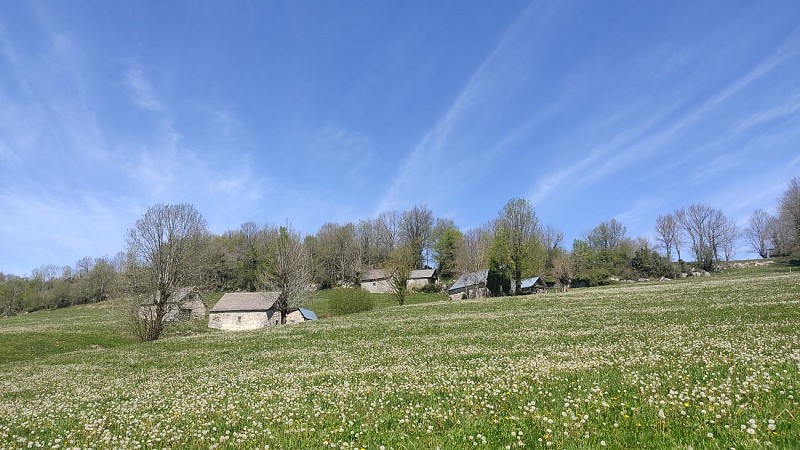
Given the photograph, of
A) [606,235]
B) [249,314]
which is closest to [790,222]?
[606,235]

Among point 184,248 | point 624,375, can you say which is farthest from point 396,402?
point 184,248

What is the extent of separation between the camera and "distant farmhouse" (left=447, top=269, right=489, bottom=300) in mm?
89875

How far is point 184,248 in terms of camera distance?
47.6 metres

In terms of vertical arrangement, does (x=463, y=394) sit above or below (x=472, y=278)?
below

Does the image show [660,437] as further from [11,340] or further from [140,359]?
[11,340]

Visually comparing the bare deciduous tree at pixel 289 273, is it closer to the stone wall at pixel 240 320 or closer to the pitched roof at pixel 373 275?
the stone wall at pixel 240 320

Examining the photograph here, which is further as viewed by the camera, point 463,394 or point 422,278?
point 422,278

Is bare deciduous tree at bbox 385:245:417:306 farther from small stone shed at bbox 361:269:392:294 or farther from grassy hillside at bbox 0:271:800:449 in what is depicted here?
grassy hillside at bbox 0:271:800:449

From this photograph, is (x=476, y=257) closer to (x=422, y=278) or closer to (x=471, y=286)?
(x=471, y=286)

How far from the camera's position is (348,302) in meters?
63.3

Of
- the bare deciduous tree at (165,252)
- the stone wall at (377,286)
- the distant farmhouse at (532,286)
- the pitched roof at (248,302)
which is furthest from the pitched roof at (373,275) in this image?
the bare deciduous tree at (165,252)

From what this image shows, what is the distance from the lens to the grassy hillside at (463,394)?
727 centimetres

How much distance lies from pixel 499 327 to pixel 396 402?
64.6 ft

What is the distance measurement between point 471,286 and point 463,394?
84.5 metres
